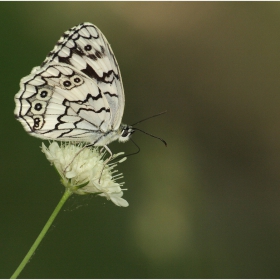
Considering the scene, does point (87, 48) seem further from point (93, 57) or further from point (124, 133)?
point (124, 133)

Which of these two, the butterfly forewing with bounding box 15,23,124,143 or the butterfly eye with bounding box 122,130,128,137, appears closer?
the butterfly forewing with bounding box 15,23,124,143

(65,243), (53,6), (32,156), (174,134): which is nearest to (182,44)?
(174,134)

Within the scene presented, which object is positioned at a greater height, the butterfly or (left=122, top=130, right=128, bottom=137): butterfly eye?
the butterfly

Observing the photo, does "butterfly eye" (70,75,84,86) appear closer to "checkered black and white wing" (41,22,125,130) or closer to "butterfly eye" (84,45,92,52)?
"checkered black and white wing" (41,22,125,130)

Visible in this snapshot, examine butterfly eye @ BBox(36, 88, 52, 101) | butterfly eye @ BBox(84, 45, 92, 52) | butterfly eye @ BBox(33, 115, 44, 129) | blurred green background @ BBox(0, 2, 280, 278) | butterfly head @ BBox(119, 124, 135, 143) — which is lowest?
blurred green background @ BBox(0, 2, 280, 278)

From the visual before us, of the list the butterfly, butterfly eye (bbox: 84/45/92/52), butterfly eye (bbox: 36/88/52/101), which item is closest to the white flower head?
the butterfly

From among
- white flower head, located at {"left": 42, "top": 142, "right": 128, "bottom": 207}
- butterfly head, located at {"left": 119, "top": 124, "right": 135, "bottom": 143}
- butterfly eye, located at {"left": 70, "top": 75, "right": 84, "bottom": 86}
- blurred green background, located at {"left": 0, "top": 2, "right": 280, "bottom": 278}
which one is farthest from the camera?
blurred green background, located at {"left": 0, "top": 2, "right": 280, "bottom": 278}

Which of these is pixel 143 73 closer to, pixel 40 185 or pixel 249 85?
pixel 249 85

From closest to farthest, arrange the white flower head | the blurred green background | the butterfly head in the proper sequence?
the white flower head, the butterfly head, the blurred green background
